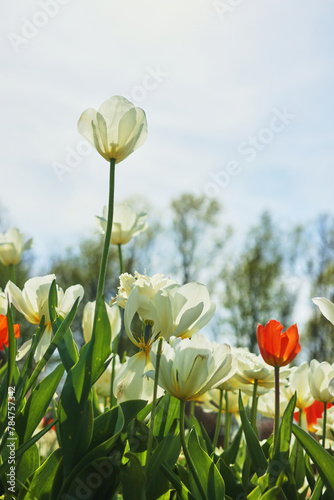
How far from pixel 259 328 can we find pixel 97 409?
440mm

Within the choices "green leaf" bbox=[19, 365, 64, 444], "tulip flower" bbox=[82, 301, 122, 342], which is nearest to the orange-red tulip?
"tulip flower" bbox=[82, 301, 122, 342]

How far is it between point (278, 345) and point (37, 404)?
508 millimetres

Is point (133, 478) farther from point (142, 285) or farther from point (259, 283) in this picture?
point (259, 283)

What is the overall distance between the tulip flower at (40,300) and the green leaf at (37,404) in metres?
0.08

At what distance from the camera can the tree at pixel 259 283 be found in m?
15.6

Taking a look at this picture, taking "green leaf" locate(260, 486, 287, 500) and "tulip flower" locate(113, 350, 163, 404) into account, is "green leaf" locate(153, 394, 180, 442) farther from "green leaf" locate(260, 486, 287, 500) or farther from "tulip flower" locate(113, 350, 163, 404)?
"green leaf" locate(260, 486, 287, 500)

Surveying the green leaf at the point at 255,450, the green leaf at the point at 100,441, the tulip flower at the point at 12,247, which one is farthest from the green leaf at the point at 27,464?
the tulip flower at the point at 12,247

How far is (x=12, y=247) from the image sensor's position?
1731 mm

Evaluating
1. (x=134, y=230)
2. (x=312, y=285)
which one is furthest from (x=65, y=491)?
(x=312, y=285)

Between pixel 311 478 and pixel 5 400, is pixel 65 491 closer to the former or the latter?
pixel 5 400

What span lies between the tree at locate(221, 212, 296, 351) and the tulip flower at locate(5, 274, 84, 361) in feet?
48.1

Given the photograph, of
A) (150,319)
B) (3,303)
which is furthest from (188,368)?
(3,303)

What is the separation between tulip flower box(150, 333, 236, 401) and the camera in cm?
79

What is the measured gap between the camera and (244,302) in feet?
51.3
